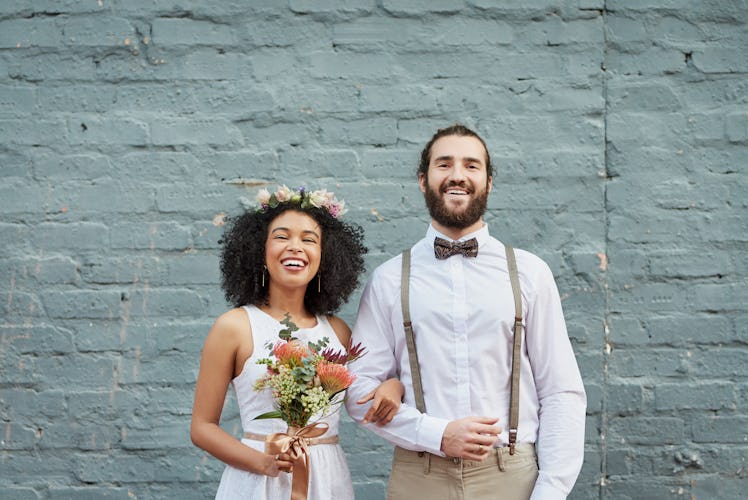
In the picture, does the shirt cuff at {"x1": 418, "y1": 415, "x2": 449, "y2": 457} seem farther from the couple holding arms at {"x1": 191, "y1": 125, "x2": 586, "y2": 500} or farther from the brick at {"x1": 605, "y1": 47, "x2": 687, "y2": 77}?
the brick at {"x1": 605, "y1": 47, "x2": 687, "y2": 77}

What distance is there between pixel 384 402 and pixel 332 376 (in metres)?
0.23

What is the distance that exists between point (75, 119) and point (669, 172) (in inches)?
107

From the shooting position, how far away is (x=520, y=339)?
3.08 meters

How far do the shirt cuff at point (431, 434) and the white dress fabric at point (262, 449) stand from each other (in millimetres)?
349

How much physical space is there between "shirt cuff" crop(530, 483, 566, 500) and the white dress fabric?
0.64 metres

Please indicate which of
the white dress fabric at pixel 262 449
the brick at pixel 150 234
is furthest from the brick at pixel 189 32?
the white dress fabric at pixel 262 449

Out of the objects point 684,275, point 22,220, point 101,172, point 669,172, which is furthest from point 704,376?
point 22,220

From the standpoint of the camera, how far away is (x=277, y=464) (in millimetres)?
2918

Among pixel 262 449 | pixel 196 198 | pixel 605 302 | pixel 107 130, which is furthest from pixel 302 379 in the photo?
pixel 107 130

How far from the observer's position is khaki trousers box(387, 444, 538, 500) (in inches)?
117

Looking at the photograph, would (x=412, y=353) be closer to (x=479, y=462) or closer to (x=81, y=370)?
(x=479, y=462)

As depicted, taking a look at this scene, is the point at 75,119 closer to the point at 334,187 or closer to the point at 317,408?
the point at 334,187

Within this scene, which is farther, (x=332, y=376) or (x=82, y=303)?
(x=82, y=303)

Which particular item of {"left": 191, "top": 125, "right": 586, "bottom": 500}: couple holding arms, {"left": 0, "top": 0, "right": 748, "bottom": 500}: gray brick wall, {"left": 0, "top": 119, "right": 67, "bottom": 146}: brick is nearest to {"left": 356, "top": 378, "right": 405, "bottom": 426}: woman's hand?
{"left": 191, "top": 125, "right": 586, "bottom": 500}: couple holding arms
